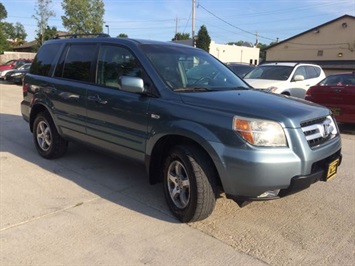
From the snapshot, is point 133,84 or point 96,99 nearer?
point 133,84

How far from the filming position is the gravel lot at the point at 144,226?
Result: 3.08 metres

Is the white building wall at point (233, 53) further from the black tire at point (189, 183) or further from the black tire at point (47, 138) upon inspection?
the black tire at point (189, 183)

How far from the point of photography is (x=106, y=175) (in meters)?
5.04

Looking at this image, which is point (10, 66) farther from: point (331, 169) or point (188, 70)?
point (331, 169)

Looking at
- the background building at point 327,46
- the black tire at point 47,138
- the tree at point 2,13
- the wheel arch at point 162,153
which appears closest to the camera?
the wheel arch at point 162,153

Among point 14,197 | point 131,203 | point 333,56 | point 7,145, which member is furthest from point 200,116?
point 333,56

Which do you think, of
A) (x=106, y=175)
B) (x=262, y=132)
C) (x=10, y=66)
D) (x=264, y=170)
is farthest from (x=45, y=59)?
(x=10, y=66)

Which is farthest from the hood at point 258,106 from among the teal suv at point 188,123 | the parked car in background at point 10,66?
the parked car in background at point 10,66

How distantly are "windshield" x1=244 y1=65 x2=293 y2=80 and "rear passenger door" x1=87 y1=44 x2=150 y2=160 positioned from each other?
6858 millimetres

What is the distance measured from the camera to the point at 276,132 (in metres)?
3.18

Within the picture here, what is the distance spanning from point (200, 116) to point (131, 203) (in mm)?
1412

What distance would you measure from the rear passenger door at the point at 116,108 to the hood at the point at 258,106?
0.64 meters

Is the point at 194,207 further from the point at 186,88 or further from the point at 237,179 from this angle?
the point at 186,88

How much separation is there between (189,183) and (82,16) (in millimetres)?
49429
